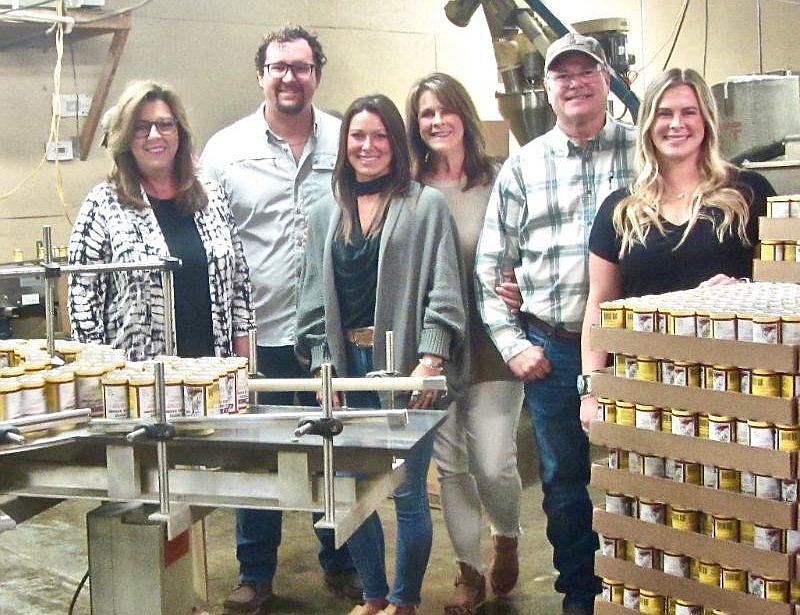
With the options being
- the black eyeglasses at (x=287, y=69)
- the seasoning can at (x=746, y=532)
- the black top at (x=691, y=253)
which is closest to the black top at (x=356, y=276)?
the black eyeglasses at (x=287, y=69)

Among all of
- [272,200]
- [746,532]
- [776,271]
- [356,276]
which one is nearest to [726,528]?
[746,532]

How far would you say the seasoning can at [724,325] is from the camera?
6.83 ft

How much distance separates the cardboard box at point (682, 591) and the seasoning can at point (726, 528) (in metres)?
0.11

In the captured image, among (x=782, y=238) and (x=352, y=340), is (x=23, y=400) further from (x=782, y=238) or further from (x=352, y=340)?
(x=782, y=238)

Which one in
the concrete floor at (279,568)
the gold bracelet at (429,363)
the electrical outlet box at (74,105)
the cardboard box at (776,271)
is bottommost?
the concrete floor at (279,568)

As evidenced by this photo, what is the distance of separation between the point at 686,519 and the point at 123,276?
1517 mm

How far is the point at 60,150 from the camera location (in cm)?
456

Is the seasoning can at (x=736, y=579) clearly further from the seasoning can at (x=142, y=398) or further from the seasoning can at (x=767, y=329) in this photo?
the seasoning can at (x=142, y=398)

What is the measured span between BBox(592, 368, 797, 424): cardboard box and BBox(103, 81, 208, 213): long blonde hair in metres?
1.18

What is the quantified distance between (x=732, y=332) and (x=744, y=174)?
0.52m

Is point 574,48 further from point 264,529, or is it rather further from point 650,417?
point 264,529

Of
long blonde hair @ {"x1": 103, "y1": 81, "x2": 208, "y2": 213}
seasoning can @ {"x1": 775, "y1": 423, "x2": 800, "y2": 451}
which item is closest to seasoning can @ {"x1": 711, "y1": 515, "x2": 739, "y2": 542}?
seasoning can @ {"x1": 775, "y1": 423, "x2": 800, "y2": 451}

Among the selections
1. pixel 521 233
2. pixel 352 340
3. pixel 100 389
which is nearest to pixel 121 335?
pixel 352 340

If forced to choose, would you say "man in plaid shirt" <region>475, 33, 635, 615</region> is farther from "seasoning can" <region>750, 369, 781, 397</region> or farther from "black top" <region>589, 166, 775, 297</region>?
"seasoning can" <region>750, 369, 781, 397</region>
